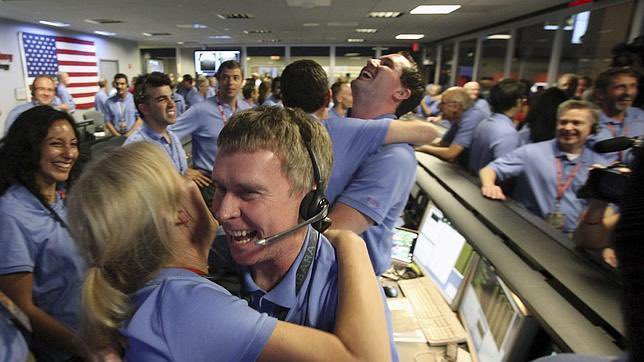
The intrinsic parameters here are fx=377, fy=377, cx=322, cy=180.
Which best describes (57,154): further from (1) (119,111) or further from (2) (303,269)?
(1) (119,111)

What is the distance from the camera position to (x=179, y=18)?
29.0 ft

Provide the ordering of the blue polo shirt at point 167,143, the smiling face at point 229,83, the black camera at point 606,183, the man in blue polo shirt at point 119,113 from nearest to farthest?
1. the black camera at point 606,183
2. the blue polo shirt at point 167,143
3. the smiling face at point 229,83
4. the man in blue polo shirt at point 119,113

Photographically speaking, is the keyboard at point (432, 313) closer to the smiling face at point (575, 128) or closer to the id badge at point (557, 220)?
the id badge at point (557, 220)

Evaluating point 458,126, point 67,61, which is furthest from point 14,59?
point 458,126

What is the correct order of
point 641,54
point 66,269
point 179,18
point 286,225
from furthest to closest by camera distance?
point 179,18
point 641,54
point 66,269
point 286,225

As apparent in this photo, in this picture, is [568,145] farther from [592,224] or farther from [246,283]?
[246,283]

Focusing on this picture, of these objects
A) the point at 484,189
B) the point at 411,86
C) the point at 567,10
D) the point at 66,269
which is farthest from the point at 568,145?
the point at 567,10

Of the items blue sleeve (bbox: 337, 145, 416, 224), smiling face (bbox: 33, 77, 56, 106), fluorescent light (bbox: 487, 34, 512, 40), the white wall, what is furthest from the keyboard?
the white wall

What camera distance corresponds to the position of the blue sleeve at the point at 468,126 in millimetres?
3338

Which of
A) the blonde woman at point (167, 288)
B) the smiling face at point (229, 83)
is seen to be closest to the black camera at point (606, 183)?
the blonde woman at point (167, 288)

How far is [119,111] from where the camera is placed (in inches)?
248

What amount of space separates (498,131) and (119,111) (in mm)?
5892

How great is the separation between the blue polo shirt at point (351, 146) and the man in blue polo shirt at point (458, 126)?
2002 mm

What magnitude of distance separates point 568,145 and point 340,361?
2.14 metres
